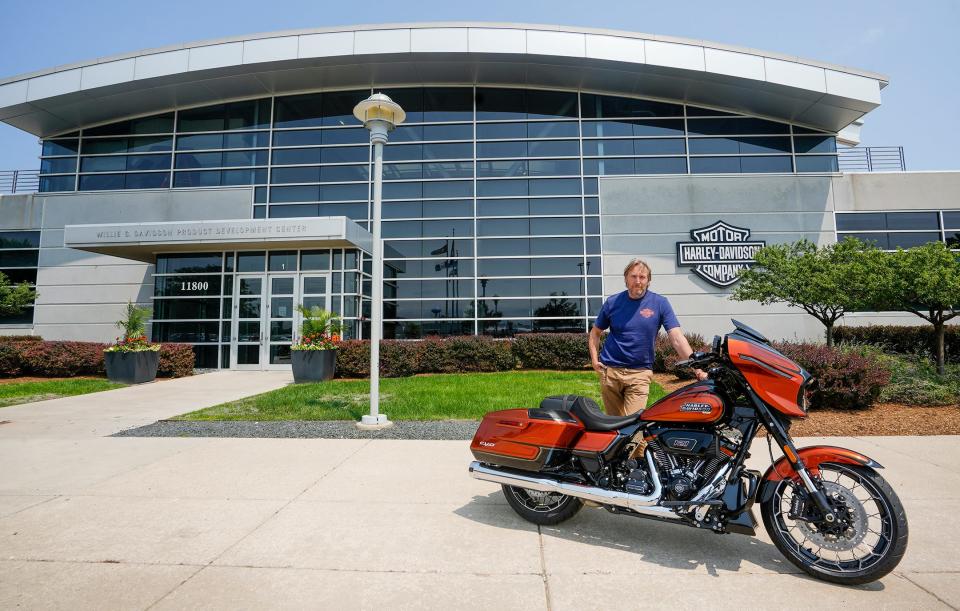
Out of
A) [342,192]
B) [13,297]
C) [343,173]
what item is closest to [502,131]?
[343,173]

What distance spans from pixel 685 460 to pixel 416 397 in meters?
6.33

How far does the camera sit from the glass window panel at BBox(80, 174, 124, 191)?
1706 centimetres

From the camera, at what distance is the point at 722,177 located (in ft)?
51.4

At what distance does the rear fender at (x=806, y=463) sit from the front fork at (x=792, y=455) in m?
0.04

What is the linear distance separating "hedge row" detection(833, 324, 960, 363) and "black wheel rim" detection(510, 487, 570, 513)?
14.6 metres

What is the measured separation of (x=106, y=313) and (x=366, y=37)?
42.4 ft

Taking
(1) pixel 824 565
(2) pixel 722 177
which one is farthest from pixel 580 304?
(1) pixel 824 565

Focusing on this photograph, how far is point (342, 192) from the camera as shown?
16.4 m

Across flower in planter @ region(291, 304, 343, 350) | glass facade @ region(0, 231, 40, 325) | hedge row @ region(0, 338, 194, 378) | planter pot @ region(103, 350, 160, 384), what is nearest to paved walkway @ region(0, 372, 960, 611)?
flower in planter @ region(291, 304, 343, 350)

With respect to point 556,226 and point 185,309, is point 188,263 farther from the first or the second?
point 556,226

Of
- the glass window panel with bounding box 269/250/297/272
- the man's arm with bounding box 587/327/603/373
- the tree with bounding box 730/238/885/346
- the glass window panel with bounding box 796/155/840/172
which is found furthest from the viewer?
the glass window panel with bounding box 796/155/840/172

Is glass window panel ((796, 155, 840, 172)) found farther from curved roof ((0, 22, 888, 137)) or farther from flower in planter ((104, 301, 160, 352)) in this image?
flower in planter ((104, 301, 160, 352))

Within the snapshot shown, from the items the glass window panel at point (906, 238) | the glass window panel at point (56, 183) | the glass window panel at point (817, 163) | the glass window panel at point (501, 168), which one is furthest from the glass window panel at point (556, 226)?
the glass window panel at point (56, 183)

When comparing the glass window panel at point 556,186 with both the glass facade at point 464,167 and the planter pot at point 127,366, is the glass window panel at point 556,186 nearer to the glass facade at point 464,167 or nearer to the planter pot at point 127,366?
the glass facade at point 464,167
